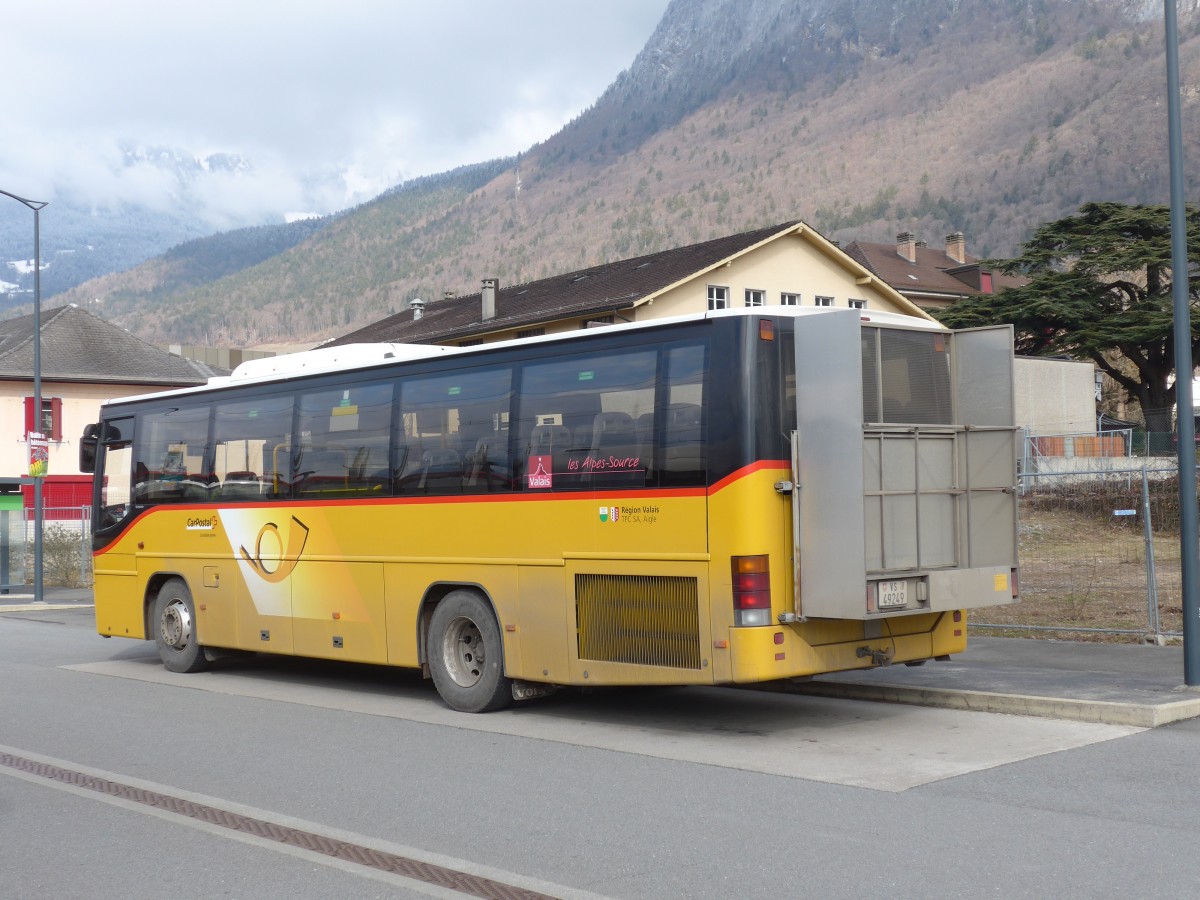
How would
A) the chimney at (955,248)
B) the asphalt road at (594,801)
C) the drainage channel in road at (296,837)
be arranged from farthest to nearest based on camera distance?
the chimney at (955,248) → the asphalt road at (594,801) → the drainage channel in road at (296,837)

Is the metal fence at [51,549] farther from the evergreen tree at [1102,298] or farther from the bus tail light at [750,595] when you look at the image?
the evergreen tree at [1102,298]

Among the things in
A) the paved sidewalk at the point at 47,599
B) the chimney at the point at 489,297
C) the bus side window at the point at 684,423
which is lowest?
the paved sidewalk at the point at 47,599

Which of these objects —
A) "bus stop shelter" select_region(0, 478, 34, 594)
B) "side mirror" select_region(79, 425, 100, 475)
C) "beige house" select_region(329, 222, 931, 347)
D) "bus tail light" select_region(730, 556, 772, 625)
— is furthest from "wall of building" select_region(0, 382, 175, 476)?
"bus tail light" select_region(730, 556, 772, 625)

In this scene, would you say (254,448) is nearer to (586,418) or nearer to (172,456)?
(172,456)

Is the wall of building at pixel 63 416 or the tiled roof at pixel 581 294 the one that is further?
the wall of building at pixel 63 416

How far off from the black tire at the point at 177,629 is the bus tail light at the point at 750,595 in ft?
26.1

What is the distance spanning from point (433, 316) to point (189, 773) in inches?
2180

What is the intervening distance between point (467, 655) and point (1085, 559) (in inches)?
331

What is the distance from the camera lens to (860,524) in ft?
31.0

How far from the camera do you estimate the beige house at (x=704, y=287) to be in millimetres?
46625

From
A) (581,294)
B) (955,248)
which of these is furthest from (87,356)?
(955,248)

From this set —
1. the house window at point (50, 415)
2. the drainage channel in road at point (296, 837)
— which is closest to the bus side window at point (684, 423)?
the drainage channel in road at point (296, 837)

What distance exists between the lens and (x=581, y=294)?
5131 cm

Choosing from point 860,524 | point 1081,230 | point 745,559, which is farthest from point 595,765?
point 1081,230
